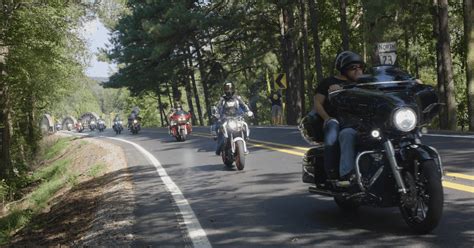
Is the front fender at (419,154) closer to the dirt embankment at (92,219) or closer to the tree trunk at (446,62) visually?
the dirt embankment at (92,219)

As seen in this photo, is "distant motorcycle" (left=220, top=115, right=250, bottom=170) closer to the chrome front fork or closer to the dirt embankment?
the dirt embankment

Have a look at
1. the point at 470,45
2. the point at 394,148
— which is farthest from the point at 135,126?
the point at 394,148

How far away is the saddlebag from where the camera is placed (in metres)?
5.77

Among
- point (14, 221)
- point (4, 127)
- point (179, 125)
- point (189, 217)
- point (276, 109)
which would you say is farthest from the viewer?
point (276, 109)

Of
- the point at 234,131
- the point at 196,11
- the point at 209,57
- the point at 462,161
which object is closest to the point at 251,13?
the point at 196,11

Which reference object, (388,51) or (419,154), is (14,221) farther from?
(388,51)

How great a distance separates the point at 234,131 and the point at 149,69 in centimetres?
3335

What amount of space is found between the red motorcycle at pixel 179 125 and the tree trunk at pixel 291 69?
9.46m

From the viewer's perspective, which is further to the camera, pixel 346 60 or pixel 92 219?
pixel 92 219

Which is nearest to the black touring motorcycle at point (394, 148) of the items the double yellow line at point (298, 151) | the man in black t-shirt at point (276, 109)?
the double yellow line at point (298, 151)

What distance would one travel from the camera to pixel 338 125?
17.3 ft

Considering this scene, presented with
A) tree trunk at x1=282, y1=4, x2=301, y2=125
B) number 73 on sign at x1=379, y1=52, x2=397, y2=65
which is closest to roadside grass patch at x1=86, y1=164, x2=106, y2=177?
number 73 on sign at x1=379, y1=52, x2=397, y2=65

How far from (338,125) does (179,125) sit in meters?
16.7

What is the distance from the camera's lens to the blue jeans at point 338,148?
16.5 ft
